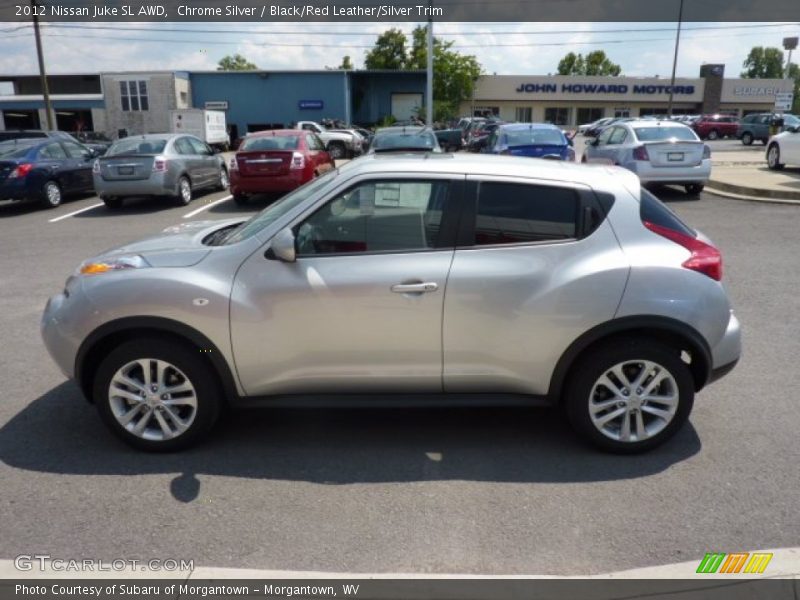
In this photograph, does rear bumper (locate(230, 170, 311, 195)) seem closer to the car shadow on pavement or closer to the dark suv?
the car shadow on pavement

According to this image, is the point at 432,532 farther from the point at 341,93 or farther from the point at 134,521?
the point at 341,93

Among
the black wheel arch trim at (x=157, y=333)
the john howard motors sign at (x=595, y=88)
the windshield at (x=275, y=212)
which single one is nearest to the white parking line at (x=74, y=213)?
the windshield at (x=275, y=212)

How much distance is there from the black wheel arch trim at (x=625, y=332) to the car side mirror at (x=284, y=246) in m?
1.63

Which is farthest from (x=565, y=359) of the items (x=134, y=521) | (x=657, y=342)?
(x=134, y=521)

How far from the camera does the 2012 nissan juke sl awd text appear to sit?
3.75 metres

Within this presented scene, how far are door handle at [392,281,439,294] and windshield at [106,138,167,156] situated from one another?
474 inches

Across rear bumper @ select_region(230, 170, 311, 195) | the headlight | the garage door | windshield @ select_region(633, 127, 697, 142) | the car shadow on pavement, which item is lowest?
the car shadow on pavement

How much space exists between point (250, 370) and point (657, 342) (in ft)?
7.65

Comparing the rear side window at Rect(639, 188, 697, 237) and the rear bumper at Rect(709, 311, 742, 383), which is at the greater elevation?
the rear side window at Rect(639, 188, 697, 237)

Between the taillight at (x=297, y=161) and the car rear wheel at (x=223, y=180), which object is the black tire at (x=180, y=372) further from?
the car rear wheel at (x=223, y=180)

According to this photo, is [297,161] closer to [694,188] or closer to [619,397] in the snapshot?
[694,188]

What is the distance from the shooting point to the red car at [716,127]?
165 ft

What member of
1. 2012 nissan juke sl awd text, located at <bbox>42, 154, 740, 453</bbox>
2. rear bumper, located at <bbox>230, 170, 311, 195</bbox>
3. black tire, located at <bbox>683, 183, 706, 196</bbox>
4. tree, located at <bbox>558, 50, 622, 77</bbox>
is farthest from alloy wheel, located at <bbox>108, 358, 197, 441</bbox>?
tree, located at <bbox>558, 50, 622, 77</bbox>

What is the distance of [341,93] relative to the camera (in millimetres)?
50375
